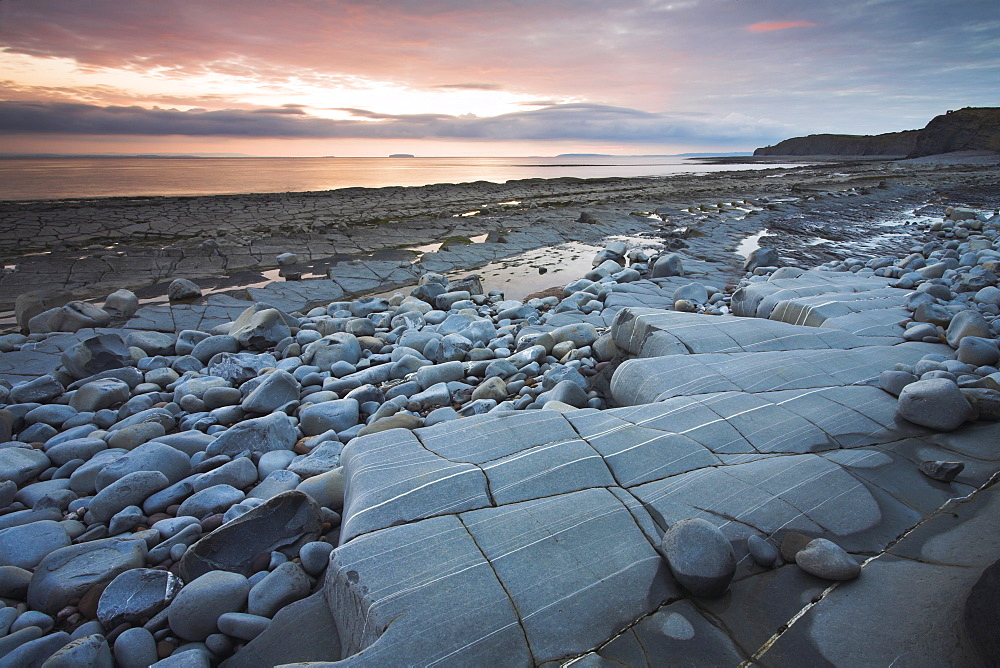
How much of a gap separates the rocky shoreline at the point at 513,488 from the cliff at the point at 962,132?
6275 centimetres

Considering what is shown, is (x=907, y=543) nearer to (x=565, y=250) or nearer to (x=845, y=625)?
(x=845, y=625)

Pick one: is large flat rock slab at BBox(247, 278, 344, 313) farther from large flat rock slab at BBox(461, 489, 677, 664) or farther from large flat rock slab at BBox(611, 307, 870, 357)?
large flat rock slab at BBox(461, 489, 677, 664)

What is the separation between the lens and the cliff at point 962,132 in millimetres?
49125

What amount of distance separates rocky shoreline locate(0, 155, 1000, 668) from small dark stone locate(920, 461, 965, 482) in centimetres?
1

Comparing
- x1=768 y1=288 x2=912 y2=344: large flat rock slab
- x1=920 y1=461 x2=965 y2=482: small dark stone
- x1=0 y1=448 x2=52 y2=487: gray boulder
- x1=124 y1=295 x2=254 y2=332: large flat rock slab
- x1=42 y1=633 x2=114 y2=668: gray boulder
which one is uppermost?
x1=768 y1=288 x2=912 y2=344: large flat rock slab

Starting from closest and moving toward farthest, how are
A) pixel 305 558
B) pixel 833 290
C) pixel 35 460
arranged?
1. pixel 305 558
2. pixel 35 460
3. pixel 833 290

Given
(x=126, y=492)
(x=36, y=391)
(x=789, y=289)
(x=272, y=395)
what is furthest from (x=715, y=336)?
(x=36, y=391)

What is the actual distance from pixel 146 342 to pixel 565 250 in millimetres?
8621

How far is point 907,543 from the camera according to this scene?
Answer: 1.95 metres

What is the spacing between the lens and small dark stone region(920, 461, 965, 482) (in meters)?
2.32

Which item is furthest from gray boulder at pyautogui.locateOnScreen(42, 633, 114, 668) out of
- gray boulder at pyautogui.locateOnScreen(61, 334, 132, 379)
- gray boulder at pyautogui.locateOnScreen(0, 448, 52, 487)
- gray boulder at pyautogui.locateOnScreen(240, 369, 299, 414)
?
gray boulder at pyautogui.locateOnScreen(61, 334, 132, 379)

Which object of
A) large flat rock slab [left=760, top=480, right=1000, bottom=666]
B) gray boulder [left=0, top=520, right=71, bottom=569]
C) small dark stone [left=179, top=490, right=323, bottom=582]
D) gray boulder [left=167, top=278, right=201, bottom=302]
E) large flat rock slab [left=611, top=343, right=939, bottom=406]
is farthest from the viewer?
gray boulder [left=167, top=278, right=201, bottom=302]

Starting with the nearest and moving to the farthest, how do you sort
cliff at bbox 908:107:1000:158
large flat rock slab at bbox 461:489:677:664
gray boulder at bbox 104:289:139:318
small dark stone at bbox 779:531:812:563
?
large flat rock slab at bbox 461:489:677:664, small dark stone at bbox 779:531:812:563, gray boulder at bbox 104:289:139:318, cliff at bbox 908:107:1000:158

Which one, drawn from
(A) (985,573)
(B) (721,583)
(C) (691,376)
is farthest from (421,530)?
(C) (691,376)
